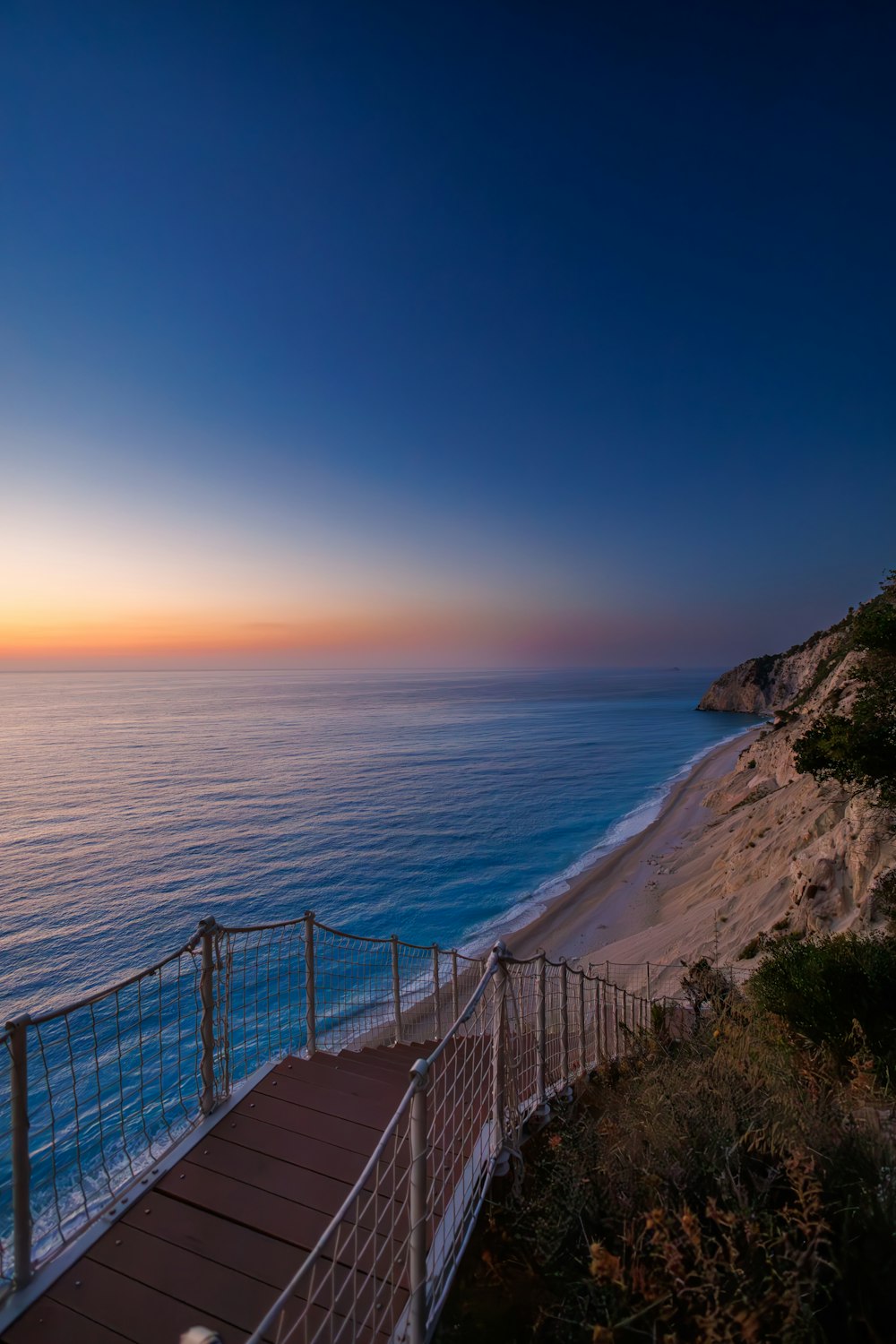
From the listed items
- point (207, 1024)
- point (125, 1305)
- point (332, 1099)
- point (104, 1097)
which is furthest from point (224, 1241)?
point (104, 1097)

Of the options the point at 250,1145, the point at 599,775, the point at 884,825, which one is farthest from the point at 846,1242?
the point at 599,775

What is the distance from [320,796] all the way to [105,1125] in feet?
79.8

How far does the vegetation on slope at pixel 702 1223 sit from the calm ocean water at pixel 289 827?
51.2 feet

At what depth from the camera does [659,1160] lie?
3254 mm

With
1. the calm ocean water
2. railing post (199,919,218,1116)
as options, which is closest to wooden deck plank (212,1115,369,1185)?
railing post (199,919,218,1116)

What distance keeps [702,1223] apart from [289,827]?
28.1 metres

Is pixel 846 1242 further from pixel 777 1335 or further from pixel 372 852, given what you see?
pixel 372 852

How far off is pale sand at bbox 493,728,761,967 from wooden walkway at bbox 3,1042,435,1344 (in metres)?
9.18

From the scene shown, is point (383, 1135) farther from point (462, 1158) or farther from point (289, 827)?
point (289, 827)

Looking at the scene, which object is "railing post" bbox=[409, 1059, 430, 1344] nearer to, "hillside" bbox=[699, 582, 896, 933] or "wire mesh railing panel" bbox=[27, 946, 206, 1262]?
"wire mesh railing panel" bbox=[27, 946, 206, 1262]

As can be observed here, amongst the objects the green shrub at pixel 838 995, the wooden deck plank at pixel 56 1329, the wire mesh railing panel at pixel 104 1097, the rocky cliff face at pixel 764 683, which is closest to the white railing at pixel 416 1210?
the wooden deck plank at pixel 56 1329

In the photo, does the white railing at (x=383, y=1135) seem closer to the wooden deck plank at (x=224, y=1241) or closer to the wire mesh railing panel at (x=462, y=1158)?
the wire mesh railing panel at (x=462, y=1158)

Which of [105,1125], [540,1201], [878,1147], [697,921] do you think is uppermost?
[878,1147]

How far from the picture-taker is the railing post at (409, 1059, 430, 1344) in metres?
2.69
